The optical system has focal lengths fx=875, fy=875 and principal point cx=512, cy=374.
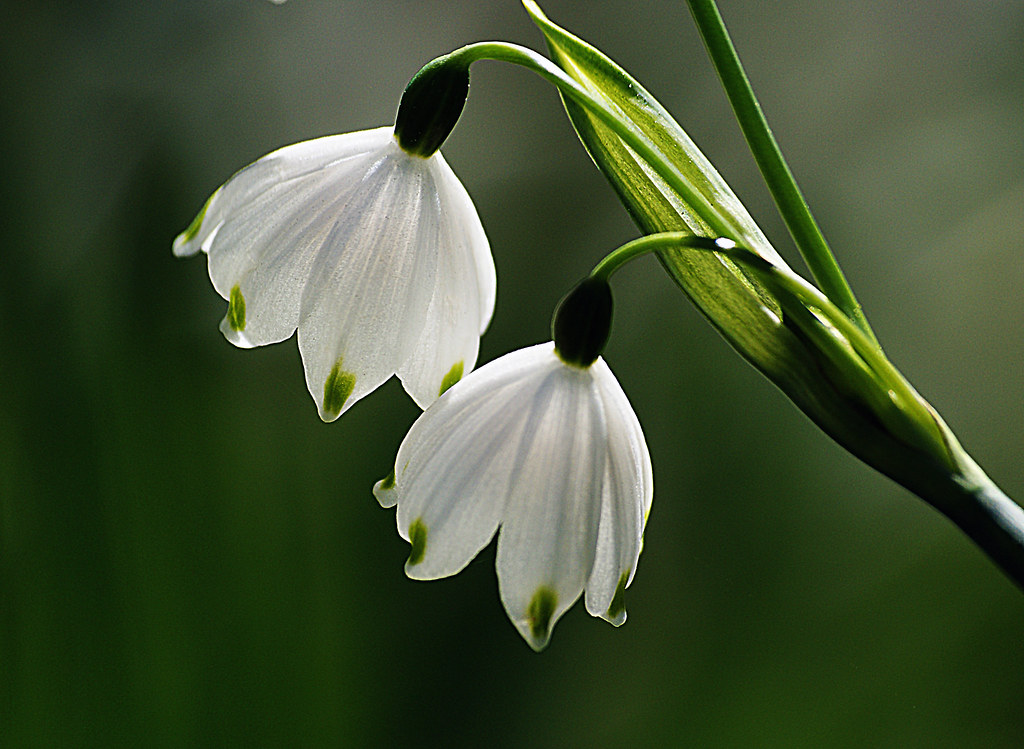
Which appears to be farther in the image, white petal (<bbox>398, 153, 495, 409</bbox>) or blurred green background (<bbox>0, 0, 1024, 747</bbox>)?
blurred green background (<bbox>0, 0, 1024, 747</bbox>)

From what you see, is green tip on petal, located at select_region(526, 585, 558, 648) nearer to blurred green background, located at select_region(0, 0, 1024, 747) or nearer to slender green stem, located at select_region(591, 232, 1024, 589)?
slender green stem, located at select_region(591, 232, 1024, 589)

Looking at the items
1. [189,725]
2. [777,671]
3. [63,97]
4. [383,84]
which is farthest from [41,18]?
[777,671]

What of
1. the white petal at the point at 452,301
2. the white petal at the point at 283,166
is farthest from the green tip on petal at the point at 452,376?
the white petal at the point at 283,166

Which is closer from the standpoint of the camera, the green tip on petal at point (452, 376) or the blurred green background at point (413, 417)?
the green tip on petal at point (452, 376)

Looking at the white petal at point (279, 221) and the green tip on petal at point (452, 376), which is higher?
the white petal at point (279, 221)

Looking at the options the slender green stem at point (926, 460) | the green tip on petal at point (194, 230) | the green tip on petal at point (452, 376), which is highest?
the green tip on petal at point (194, 230)

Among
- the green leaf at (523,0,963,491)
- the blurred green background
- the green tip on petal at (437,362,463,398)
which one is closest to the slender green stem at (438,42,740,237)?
the green leaf at (523,0,963,491)

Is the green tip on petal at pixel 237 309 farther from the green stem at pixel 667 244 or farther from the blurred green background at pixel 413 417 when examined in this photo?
the blurred green background at pixel 413 417

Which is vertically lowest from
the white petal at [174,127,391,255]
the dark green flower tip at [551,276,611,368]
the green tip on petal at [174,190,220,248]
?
the dark green flower tip at [551,276,611,368]
